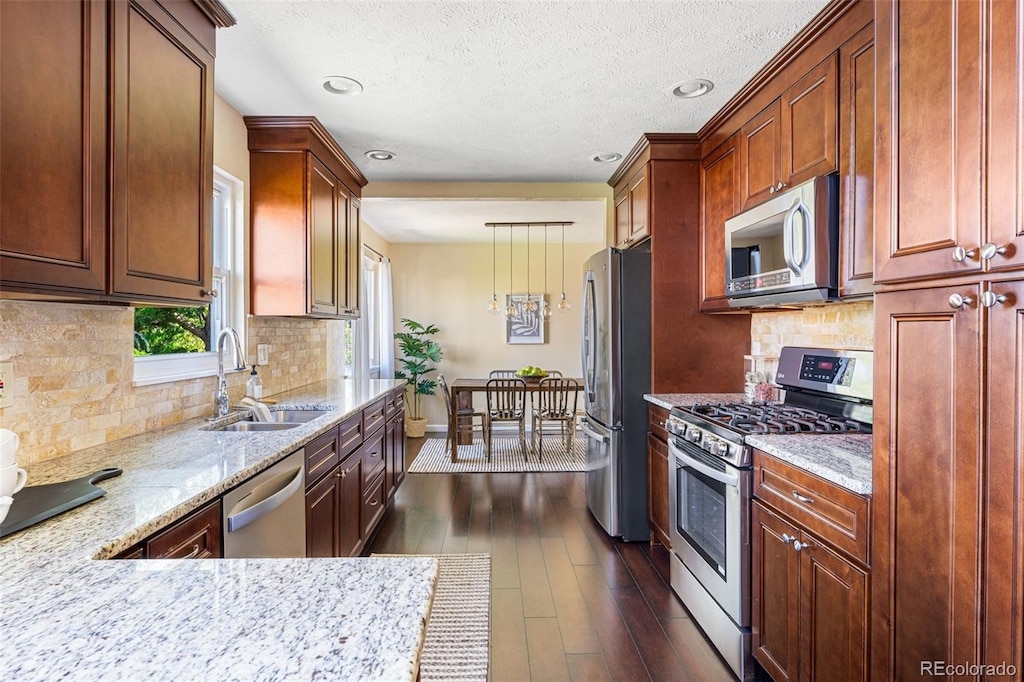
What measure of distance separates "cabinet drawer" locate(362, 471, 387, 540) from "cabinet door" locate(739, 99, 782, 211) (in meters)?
2.62

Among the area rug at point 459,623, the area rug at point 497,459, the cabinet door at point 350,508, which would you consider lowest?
the area rug at point 459,623

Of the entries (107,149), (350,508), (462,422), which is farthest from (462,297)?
(107,149)

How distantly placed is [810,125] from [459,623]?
8.62 ft

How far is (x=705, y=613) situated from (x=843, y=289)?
145 centimetres

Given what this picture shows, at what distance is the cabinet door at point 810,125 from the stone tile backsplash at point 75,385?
2.79m

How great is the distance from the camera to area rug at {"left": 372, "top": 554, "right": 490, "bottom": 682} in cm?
196

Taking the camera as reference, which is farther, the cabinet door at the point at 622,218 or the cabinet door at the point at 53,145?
the cabinet door at the point at 622,218

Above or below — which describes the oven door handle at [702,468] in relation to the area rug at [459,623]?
above

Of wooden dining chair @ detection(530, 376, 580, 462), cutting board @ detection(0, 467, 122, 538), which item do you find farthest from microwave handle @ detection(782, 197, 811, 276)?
wooden dining chair @ detection(530, 376, 580, 462)

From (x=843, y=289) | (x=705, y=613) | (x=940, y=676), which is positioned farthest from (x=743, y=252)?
(x=940, y=676)

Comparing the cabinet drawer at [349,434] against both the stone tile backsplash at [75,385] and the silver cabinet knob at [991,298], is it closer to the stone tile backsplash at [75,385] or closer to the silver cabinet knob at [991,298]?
the stone tile backsplash at [75,385]

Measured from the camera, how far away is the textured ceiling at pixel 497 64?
1.96 meters

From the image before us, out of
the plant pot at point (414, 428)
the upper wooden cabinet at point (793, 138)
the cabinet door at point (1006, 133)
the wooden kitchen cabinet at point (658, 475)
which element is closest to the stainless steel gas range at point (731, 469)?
the wooden kitchen cabinet at point (658, 475)

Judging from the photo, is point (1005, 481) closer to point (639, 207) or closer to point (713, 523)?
point (713, 523)
